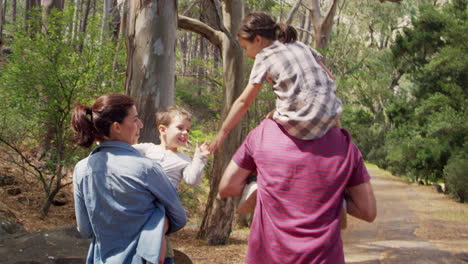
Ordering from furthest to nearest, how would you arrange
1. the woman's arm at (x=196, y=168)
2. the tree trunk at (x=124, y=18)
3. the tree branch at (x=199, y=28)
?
the tree branch at (x=199, y=28) < the tree trunk at (x=124, y=18) < the woman's arm at (x=196, y=168)

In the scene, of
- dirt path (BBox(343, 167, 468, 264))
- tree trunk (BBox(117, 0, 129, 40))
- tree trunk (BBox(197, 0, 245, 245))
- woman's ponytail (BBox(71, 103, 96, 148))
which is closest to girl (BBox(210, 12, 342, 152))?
woman's ponytail (BBox(71, 103, 96, 148))

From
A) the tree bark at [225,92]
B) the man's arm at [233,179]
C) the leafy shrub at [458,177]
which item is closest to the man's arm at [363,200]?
the man's arm at [233,179]

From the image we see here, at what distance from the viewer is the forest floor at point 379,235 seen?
851 cm

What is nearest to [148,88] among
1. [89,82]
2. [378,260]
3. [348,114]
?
[89,82]

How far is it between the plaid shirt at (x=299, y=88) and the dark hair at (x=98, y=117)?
2.36ft

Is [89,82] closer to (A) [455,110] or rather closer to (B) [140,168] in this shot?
(B) [140,168]

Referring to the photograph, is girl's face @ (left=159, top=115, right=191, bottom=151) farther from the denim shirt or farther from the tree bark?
the tree bark

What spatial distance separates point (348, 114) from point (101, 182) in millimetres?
35546

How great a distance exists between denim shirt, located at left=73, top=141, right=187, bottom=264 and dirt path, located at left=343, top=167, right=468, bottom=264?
620cm

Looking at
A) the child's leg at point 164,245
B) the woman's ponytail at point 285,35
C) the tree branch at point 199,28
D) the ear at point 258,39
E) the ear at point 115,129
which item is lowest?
the child's leg at point 164,245

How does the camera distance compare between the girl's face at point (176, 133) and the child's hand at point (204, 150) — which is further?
the girl's face at point (176, 133)

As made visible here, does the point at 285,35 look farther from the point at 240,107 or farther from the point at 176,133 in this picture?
the point at 176,133

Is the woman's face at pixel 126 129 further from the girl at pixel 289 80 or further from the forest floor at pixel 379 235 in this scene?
the forest floor at pixel 379 235

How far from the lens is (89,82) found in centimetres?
885
